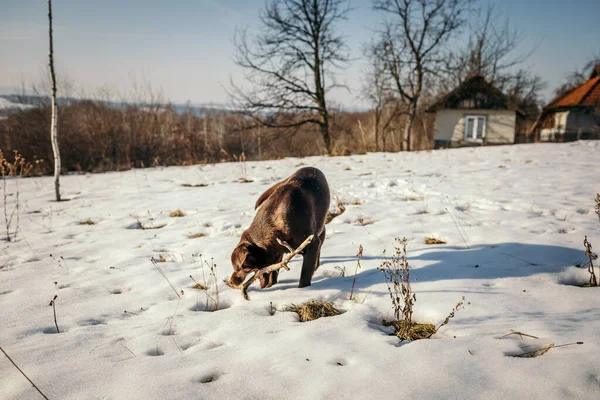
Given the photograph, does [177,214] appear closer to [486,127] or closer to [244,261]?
[244,261]

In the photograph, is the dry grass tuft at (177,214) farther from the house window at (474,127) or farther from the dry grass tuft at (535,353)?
the house window at (474,127)

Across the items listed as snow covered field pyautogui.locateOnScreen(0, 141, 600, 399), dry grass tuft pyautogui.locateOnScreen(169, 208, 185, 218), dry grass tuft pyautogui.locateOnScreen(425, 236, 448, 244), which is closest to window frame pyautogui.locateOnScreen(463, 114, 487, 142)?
snow covered field pyautogui.locateOnScreen(0, 141, 600, 399)

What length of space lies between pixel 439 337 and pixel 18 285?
11.3 feet

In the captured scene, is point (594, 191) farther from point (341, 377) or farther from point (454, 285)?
point (341, 377)

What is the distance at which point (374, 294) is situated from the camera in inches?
92.9

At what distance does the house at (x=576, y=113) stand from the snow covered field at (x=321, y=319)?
26.5 m

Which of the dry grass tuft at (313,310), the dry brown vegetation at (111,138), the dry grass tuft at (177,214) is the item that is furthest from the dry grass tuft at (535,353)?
the dry brown vegetation at (111,138)

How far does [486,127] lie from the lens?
2778 cm

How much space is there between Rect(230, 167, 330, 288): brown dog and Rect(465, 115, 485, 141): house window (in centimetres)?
3028

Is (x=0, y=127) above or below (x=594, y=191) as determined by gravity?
above

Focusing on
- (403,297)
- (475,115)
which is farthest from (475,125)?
(403,297)

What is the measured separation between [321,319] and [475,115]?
3123 cm

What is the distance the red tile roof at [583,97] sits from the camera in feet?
83.1

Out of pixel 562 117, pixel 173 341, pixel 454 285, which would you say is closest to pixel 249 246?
pixel 173 341
